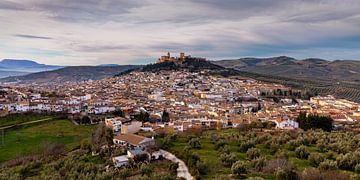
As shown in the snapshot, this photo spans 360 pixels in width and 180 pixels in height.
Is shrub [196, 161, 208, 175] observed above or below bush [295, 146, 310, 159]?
below

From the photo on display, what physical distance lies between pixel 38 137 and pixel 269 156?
94.4ft

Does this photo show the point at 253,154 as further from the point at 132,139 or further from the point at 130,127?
the point at 130,127

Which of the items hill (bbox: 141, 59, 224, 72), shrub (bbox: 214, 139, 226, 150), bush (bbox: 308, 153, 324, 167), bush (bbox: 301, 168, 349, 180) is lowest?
shrub (bbox: 214, 139, 226, 150)

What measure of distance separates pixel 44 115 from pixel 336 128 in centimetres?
4163

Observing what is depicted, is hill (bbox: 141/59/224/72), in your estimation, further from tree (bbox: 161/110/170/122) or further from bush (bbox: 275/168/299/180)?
bush (bbox: 275/168/299/180)

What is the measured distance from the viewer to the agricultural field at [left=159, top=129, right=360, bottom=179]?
2003cm

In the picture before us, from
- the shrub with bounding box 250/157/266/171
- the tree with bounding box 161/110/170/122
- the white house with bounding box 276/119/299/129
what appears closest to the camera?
the shrub with bounding box 250/157/266/171

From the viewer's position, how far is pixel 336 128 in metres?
42.6

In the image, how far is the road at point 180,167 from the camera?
2228cm

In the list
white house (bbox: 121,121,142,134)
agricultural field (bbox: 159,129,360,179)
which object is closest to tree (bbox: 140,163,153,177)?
agricultural field (bbox: 159,129,360,179)

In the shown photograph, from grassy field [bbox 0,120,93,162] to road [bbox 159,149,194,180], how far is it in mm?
12920

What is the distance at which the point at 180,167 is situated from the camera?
80.5ft

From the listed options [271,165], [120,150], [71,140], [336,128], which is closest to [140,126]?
[71,140]

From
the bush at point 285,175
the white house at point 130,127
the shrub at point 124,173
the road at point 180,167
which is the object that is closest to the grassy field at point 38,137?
the white house at point 130,127
